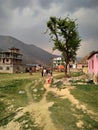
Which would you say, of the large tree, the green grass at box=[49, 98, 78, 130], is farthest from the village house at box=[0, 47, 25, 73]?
the green grass at box=[49, 98, 78, 130]

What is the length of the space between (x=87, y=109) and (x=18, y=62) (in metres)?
98.5

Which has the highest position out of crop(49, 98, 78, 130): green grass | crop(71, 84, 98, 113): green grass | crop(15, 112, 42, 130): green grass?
crop(71, 84, 98, 113): green grass

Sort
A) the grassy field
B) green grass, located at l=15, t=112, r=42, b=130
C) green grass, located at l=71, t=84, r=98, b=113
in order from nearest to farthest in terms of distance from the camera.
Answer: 1. the grassy field
2. green grass, located at l=15, t=112, r=42, b=130
3. green grass, located at l=71, t=84, r=98, b=113

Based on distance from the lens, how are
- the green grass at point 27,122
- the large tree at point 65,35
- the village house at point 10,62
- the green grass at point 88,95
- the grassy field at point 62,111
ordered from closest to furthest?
the grassy field at point 62,111
the green grass at point 27,122
the green grass at point 88,95
the large tree at point 65,35
the village house at point 10,62

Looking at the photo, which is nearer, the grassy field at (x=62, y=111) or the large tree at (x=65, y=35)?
the grassy field at (x=62, y=111)

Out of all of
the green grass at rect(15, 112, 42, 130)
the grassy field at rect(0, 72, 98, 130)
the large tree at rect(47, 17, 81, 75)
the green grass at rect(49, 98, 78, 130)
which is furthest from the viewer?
the large tree at rect(47, 17, 81, 75)

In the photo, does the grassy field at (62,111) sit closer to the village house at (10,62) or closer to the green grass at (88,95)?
the green grass at (88,95)

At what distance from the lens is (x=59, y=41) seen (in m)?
65.1

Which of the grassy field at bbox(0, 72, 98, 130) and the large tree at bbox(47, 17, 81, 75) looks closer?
the grassy field at bbox(0, 72, 98, 130)

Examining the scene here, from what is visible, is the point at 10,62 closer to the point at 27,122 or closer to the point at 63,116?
the point at 27,122

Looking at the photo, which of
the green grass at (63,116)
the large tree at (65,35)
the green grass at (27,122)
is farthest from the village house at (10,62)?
the green grass at (27,122)

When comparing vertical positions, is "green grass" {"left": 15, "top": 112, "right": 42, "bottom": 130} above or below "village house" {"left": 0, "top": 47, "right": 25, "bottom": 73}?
below

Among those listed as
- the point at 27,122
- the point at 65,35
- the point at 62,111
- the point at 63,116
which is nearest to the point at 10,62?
the point at 65,35

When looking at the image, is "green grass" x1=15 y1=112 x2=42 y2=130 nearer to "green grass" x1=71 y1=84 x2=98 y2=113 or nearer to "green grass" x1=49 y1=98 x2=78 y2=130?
"green grass" x1=49 y1=98 x2=78 y2=130
